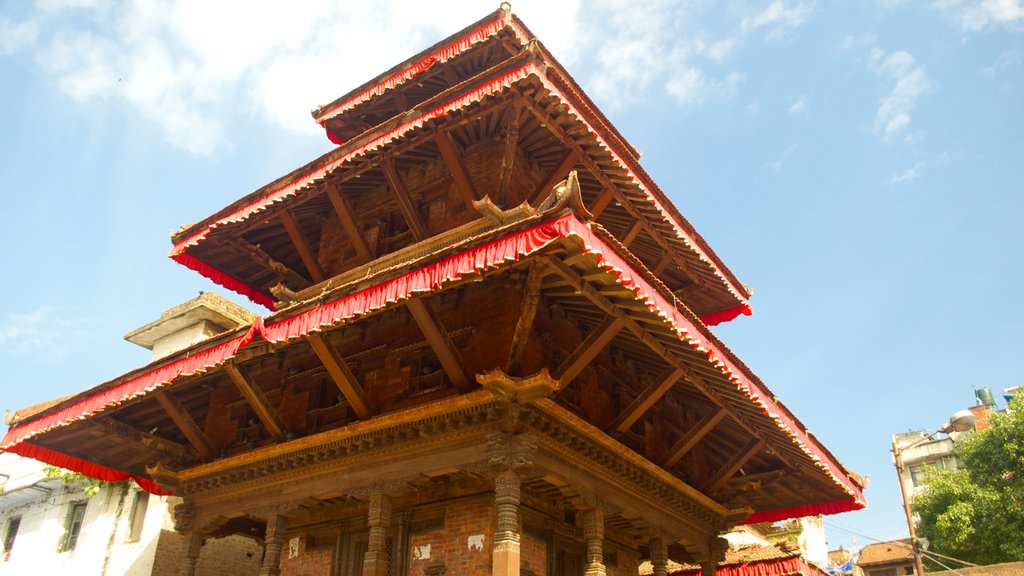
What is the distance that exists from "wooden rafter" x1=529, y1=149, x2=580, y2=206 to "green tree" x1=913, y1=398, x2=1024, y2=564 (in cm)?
3127

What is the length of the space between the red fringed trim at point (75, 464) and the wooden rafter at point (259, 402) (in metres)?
3.29

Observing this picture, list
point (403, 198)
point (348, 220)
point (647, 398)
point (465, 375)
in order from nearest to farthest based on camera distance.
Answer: point (465, 375) < point (647, 398) < point (403, 198) < point (348, 220)

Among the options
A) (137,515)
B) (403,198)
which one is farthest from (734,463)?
(137,515)

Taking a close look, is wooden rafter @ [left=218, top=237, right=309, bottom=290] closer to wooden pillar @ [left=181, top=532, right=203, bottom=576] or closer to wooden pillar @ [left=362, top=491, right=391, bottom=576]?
wooden pillar @ [left=181, top=532, right=203, bottom=576]

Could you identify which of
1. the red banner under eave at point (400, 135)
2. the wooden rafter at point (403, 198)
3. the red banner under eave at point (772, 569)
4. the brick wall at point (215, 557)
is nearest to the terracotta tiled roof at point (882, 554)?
the red banner under eave at point (772, 569)

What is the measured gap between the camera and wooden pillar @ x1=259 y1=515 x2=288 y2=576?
11.7 m

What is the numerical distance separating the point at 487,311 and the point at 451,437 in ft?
6.37

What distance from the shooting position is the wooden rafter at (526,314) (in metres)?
8.91

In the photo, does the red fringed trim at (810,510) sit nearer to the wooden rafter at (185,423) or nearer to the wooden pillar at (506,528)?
the wooden pillar at (506,528)

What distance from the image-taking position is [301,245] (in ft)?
47.4

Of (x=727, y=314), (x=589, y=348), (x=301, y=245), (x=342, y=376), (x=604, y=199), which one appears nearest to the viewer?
(x=589, y=348)

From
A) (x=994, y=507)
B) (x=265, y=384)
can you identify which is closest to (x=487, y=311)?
(x=265, y=384)

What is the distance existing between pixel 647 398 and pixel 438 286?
4.25m

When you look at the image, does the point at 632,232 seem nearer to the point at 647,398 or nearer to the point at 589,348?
the point at 647,398
